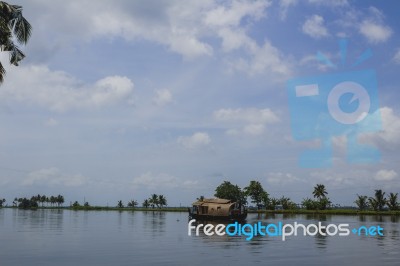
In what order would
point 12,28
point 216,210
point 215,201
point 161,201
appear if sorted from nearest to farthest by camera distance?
point 12,28
point 216,210
point 215,201
point 161,201

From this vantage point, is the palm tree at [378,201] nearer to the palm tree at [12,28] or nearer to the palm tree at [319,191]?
the palm tree at [319,191]

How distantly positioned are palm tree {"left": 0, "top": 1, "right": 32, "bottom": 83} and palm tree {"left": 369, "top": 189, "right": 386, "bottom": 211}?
369 ft

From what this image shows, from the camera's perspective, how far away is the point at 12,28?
18953 millimetres

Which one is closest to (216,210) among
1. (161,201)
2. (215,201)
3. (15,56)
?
(215,201)

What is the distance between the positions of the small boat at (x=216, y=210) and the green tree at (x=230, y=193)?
5783 centimetres

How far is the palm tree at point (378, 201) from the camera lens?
114m

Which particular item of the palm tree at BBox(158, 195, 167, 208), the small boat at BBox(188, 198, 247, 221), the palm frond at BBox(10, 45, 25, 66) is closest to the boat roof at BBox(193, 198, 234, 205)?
the small boat at BBox(188, 198, 247, 221)

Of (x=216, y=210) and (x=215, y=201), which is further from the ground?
(x=215, y=201)

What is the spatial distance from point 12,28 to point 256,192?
116053 millimetres

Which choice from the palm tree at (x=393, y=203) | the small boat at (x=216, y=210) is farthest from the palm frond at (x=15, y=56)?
the palm tree at (x=393, y=203)

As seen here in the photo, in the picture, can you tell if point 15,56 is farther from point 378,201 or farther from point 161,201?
point 161,201

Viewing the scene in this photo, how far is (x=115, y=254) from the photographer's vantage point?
2655 cm

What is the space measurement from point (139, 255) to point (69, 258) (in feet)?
13.8

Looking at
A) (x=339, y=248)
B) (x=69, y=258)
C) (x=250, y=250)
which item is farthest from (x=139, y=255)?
(x=339, y=248)
